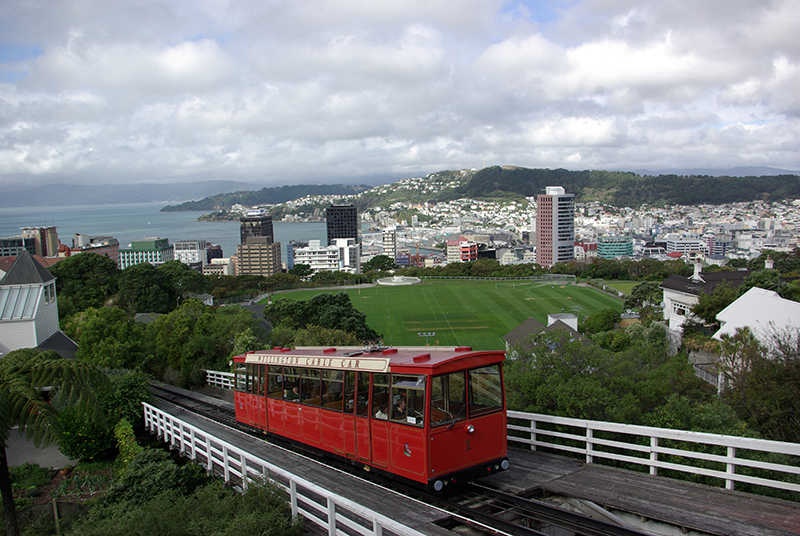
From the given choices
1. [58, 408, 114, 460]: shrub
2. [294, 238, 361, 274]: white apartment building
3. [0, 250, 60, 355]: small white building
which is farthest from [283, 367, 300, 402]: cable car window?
[294, 238, 361, 274]: white apartment building

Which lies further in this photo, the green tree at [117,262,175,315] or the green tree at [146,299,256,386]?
the green tree at [117,262,175,315]

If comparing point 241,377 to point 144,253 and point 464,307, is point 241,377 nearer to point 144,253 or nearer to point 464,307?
point 464,307

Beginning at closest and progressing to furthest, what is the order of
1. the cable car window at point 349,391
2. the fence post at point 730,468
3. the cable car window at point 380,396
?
1. the fence post at point 730,468
2. the cable car window at point 380,396
3. the cable car window at point 349,391

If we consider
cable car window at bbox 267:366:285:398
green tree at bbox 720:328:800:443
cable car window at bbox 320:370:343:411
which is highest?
cable car window at bbox 320:370:343:411

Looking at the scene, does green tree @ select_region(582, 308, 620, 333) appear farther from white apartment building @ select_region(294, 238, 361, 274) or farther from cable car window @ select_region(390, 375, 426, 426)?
white apartment building @ select_region(294, 238, 361, 274)

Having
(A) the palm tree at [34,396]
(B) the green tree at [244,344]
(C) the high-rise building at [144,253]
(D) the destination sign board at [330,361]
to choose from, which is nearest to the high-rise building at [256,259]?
(C) the high-rise building at [144,253]

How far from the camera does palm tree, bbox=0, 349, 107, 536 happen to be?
7266 millimetres

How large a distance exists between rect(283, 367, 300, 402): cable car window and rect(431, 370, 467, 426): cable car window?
12.5 ft

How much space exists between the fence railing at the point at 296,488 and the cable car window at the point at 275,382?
1.53 meters

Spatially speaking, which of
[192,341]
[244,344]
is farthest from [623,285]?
[192,341]

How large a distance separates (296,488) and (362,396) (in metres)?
1.74

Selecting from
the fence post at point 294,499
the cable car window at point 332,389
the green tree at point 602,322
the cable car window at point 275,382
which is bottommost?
the green tree at point 602,322

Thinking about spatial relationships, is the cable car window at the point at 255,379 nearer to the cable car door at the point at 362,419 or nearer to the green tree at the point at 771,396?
the cable car door at the point at 362,419

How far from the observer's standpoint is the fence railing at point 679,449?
6.39 m
